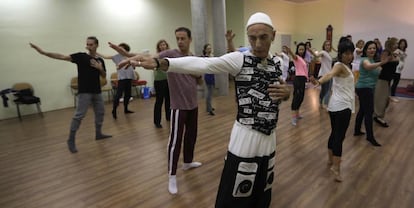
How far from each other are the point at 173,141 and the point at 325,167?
180 centimetres

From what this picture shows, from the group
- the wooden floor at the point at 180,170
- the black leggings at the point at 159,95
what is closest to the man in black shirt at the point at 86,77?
the wooden floor at the point at 180,170

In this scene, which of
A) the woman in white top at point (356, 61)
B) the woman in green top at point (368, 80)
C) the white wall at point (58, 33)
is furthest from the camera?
the white wall at point (58, 33)

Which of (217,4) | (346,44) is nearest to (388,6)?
(217,4)

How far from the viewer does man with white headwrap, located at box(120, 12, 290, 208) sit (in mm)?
1344

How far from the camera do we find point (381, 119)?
15.1ft

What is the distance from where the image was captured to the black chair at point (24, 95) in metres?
6.05

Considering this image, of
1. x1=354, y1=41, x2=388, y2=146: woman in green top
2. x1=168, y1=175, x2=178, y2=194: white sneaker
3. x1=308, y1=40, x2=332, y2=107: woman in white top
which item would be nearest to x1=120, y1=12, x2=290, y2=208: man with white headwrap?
x1=168, y1=175, x2=178, y2=194: white sneaker

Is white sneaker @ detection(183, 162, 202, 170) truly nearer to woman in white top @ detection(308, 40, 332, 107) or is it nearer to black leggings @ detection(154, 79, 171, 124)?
black leggings @ detection(154, 79, 171, 124)

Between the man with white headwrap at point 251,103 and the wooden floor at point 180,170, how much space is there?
0.99m

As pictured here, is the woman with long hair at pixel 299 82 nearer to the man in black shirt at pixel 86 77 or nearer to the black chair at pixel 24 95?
the man in black shirt at pixel 86 77

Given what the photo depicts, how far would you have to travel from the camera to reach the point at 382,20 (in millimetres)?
10109

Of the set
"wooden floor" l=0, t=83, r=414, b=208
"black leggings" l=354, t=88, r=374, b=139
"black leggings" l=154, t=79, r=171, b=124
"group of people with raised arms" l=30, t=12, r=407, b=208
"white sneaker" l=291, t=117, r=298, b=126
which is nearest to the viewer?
"group of people with raised arms" l=30, t=12, r=407, b=208

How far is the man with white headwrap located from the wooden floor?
3.25ft

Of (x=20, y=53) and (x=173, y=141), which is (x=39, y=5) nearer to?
(x=20, y=53)
